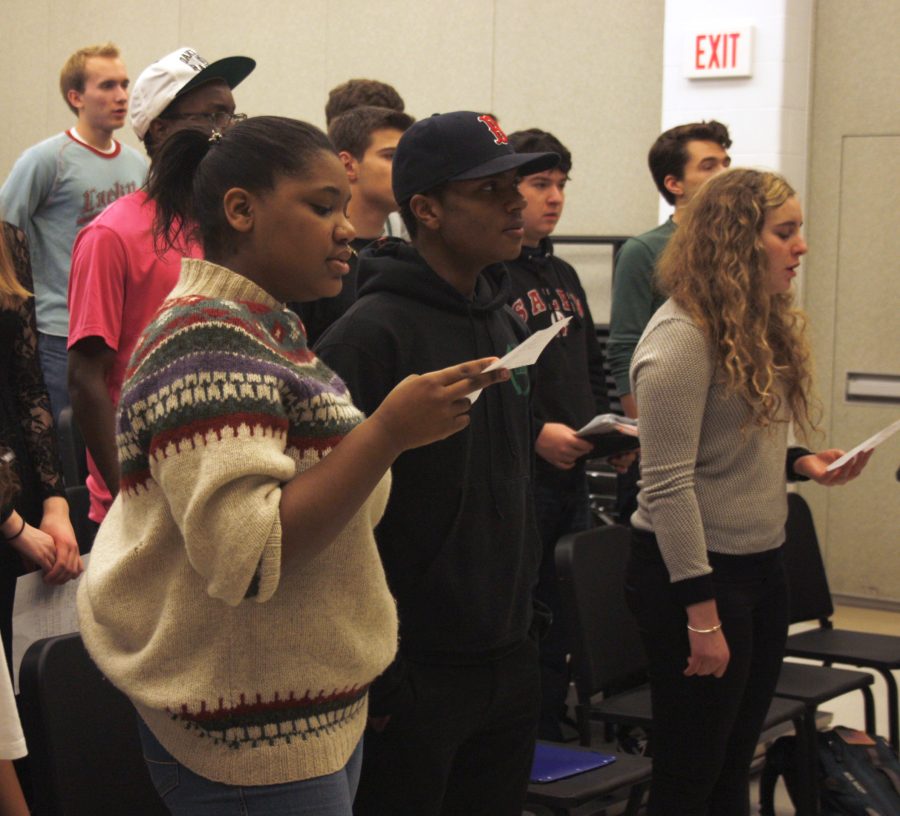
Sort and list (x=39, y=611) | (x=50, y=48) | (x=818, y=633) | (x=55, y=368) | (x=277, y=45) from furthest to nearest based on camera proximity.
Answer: (x=50, y=48), (x=277, y=45), (x=55, y=368), (x=818, y=633), (x=39, y=611)

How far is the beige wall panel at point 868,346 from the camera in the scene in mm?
5910

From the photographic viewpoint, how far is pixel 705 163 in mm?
4504

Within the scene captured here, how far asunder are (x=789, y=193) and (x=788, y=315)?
0.26 meters

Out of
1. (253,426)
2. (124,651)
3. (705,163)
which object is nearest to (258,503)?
(253,426)

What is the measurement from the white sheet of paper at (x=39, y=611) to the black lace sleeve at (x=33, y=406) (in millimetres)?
310

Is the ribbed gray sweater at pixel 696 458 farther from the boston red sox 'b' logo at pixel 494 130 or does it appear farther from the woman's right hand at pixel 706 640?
the boston red sox 'b' logo at pixel 494 130

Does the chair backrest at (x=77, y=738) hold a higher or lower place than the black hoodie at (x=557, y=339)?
lower

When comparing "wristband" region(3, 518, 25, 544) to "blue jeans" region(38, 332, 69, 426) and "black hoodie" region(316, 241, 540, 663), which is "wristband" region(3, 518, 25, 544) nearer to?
"black hoodie" region(316, 241, 540, 663)

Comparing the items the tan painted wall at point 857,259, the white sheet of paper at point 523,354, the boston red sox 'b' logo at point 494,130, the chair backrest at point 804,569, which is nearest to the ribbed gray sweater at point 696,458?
the boston red sox 'b' logo at point 494,130

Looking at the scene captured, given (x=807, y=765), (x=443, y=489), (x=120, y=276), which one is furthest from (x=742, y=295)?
(x=807, y=765)

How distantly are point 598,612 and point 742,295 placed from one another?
1052 mm

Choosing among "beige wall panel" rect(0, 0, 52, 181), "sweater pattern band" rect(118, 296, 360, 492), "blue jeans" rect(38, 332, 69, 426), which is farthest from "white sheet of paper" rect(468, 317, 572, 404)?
"beige wall panel" rect(0, 0, 52, 181)

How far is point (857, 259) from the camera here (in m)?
5.98

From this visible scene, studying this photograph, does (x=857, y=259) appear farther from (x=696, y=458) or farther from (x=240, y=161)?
(x=240, y=161)
